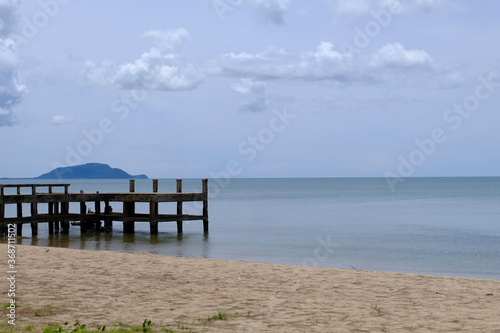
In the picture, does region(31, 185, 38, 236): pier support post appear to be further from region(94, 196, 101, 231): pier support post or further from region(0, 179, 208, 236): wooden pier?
region(94, 196, 101, 231): pier support post

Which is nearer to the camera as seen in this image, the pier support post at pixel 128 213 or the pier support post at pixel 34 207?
the pier support post at pixel 34 207

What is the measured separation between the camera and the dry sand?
32.9ft

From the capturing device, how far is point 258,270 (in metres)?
16.8

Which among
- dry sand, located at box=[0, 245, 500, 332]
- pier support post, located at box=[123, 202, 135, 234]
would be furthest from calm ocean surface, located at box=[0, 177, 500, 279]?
dry sand, located at box=[0, 245, 500, 332]

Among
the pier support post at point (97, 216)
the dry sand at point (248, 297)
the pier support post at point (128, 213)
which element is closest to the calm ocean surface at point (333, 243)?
the pier support post at point (128, 213)

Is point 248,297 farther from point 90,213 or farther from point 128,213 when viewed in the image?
point 90,213

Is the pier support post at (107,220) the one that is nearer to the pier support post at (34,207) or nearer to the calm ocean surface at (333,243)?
the calm ocean surface at (333,243)

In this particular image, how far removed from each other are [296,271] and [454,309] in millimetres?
5677

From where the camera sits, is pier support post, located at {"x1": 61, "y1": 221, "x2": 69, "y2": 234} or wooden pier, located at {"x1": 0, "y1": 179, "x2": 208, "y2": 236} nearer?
wooden pier, located at {"x1": 0, "y1": 179, "x2": 208, "y2": 236}

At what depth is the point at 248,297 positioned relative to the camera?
491 inches

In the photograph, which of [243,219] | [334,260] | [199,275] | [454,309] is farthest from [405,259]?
[243,219]

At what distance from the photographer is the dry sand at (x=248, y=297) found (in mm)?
10016

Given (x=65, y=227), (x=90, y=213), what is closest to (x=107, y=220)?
(x=90, y=213)

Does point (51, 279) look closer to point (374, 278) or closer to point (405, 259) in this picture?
point (374, 278)
